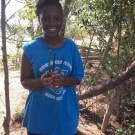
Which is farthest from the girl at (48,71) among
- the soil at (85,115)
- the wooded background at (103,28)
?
the soil at (85,115)

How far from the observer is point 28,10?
6.48ft

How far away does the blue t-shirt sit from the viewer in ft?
4.24

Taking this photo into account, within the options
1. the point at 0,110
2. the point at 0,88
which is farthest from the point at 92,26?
the point at 0,88

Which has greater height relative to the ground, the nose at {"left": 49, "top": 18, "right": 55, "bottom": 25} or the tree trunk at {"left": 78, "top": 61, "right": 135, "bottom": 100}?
the nose at {"left": 49, "top": 18, "right": 55, "bottom": 25}

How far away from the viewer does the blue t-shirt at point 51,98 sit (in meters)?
1.29

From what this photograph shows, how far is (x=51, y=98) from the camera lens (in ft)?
4.33

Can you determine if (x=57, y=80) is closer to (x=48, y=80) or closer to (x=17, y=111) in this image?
(x=48, y=80)

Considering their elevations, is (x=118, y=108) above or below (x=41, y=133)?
below

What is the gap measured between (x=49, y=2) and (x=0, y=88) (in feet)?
11.8

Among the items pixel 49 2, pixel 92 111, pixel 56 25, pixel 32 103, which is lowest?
pixel 92 111

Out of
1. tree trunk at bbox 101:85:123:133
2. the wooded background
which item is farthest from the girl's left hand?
tree trunk at bbox 101:85:123:133

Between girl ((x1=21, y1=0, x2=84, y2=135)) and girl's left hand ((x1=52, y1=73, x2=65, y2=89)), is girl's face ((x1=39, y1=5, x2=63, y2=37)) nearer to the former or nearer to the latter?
girl ((x1=21, y1=0, x2=84, y2=135))

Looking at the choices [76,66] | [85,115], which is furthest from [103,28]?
[85,115]

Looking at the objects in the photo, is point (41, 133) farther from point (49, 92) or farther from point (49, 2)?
point (49, 2)
